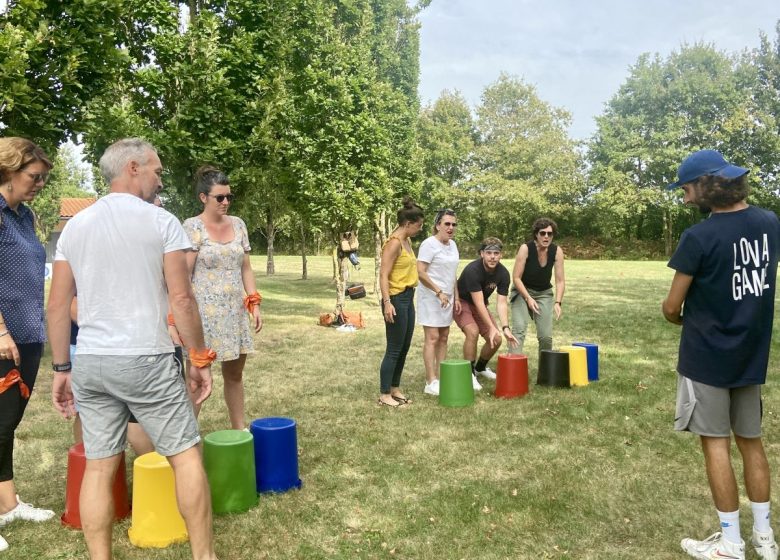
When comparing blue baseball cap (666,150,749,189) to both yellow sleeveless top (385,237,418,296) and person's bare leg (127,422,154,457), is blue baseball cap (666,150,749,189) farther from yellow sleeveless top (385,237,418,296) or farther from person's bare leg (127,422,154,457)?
person's bare leg (127,422,154,457)

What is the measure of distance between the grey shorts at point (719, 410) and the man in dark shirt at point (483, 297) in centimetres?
381

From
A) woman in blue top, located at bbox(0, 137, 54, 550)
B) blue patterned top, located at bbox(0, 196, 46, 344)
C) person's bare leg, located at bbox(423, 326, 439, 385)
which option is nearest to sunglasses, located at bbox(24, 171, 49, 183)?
woman in blue top, located at bbox(0, 137, 54, 550)

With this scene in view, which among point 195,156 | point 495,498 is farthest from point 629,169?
point 495,498

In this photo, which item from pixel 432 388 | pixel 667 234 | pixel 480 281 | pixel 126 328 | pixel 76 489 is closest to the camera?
pixel 126 328

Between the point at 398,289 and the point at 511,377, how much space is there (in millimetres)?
1635

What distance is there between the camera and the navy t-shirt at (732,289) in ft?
9.92

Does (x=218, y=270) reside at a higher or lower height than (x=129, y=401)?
higher

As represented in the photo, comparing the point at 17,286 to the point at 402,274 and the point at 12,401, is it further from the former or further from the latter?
the point at 402,274

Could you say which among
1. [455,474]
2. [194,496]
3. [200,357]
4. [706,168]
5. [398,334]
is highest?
[706,168]

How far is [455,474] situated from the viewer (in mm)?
4617

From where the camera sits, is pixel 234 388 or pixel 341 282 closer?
pixel 234 388

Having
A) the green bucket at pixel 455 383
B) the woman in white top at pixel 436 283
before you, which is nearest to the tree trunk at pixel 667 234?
the woman in white top at pixel 436 283

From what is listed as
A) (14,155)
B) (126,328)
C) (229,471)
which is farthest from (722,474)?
(14,155)

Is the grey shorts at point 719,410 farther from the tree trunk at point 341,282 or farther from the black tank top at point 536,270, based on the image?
the tree trunk at point 341,282
